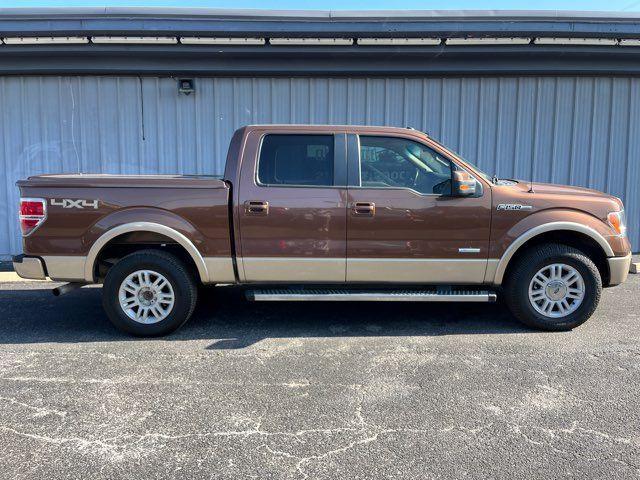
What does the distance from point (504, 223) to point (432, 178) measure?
0.82m

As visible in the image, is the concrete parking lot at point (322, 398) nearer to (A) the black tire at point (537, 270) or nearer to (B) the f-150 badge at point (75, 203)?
(A) the black tire at point (537, 270)

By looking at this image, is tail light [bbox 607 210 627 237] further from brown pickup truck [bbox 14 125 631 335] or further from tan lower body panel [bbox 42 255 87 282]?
tan lower body panel [bbox 42 255 87 282]

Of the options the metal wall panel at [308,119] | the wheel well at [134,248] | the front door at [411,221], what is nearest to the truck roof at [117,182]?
the wheel well at [134,248]

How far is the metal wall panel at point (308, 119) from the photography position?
909 cm

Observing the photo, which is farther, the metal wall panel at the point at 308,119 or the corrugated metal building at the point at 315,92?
the metal wall panel at the point at 308,119

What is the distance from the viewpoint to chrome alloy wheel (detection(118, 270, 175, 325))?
16.3 feet

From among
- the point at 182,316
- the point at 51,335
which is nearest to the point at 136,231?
the point at 182,316

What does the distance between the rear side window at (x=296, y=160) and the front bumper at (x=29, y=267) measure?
7.51 feet

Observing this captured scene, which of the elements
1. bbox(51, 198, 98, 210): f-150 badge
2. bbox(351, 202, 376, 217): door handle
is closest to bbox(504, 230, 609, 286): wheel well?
bbox(351, 202, 376, 217): door handle

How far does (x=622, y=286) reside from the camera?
704 cm

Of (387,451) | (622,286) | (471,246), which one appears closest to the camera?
(387,451)

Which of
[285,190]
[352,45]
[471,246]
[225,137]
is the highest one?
[352,45]

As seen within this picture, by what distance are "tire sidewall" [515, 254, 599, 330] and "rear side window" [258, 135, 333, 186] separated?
215 cm

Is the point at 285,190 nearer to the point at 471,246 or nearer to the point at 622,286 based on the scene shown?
the point at 471,246
